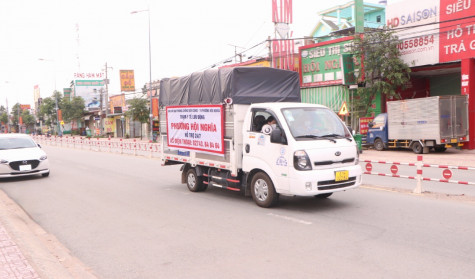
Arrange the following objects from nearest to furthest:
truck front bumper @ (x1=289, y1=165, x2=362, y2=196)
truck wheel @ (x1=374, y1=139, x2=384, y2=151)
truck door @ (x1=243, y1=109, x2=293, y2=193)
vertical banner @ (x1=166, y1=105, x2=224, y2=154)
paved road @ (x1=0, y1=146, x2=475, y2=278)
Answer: paved road @ (x1=0, y1=146, x2=475, y2=278) → truck front bumper @ (x1=289, y1=165, x2=362, y2=196) → truck door @ (x1=243, y1=109, x2=293, y2=193) → vertical banner @ (x1=166, y1=105, x2=224, y2=154) → truck wheel @ (x1=374, y1=139, x2=384, y2=151)

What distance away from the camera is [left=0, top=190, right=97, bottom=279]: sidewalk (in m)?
4.61

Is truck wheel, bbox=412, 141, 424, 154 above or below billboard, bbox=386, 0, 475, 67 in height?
below

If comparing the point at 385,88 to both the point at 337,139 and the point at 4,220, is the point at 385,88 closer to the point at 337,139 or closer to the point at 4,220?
the point at 337,139

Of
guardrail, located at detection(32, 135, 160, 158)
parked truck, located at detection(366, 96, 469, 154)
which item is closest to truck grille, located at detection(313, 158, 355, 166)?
parked truck, located at detection(366, 96, 469, 154)

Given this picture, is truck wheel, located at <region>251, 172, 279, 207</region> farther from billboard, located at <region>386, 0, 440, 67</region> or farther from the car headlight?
billboard, located at <region>386, 0, 440, 67</region>

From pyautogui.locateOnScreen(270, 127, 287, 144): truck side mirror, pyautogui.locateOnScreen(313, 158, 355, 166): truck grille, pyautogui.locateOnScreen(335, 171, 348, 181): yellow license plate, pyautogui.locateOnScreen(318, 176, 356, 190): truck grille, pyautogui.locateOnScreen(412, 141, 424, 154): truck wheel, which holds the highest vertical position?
pyautogui.locateOnScreen(270, 127, 287, 144): truck side mirror

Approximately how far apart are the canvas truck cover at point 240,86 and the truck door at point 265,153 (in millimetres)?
673

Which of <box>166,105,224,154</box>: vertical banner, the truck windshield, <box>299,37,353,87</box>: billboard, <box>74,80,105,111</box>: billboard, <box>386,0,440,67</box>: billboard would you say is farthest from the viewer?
<box>74,80,105,111</box>: billboard

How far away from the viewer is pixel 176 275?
15.3 ft

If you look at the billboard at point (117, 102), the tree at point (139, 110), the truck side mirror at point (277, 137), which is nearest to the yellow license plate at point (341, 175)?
the truck side mirror at point (277, 137)

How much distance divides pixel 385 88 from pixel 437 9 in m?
4.92

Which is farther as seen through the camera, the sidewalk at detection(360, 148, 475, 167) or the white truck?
the sidewalk at detection(360, 148, 475, 167)

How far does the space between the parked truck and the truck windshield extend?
13.5m

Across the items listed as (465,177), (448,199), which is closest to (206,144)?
(448,199)
